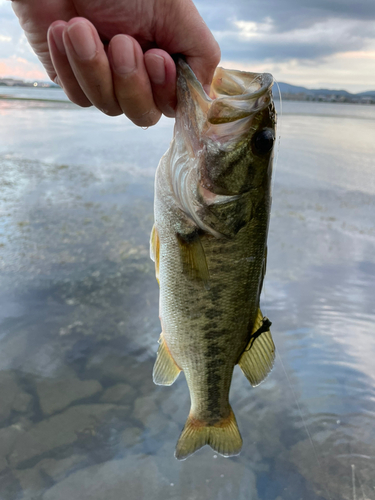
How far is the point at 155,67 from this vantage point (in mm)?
1420

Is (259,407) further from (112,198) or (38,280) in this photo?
(112,198)

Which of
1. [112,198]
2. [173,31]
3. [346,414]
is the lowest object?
[346,414]

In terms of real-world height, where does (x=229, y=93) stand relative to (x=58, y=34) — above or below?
below

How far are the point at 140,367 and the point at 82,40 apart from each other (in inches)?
106

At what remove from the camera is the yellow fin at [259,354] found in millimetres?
1753

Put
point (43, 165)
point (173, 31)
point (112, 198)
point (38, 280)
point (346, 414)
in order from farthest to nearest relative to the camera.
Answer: point (43, 165) < point (112, 198) < point (38, 280) < point (346, 414) < point (173, 31)

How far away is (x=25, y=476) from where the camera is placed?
95.8 inches

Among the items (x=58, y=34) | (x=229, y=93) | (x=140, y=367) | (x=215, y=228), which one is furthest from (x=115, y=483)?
(x=58, y=34)

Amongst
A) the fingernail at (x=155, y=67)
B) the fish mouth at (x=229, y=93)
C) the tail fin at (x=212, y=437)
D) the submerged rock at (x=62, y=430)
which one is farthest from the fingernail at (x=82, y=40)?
the submerged rock at (x=62, y=430)

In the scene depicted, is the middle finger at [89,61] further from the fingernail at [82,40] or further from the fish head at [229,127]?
the fish head at [229,127]

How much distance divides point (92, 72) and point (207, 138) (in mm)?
509

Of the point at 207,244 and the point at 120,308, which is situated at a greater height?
the point at 207,244

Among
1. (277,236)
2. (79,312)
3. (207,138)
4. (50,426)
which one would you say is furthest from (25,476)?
(277,236)

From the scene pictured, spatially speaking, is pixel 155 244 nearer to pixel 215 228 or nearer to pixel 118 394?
pixel 215 228
